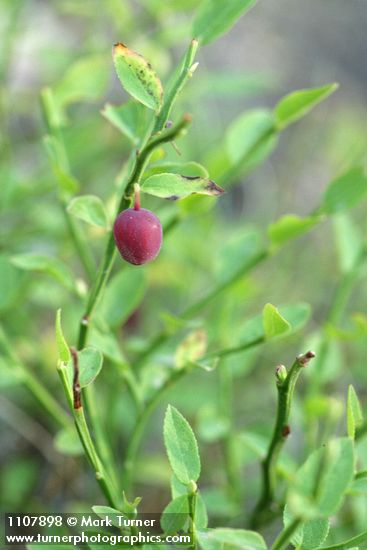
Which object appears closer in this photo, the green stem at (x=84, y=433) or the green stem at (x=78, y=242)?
the green stem at (x=84, y=433)

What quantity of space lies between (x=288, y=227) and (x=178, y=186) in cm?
39

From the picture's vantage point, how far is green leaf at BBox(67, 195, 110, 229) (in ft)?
2.26

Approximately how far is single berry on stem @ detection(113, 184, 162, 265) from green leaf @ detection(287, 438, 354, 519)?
217 millimetres

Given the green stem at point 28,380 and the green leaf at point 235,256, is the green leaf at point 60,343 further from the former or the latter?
the green leaf at point 235,256

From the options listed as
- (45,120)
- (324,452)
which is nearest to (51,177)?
(45,120)

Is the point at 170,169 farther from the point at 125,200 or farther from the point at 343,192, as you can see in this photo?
the point at 343,192

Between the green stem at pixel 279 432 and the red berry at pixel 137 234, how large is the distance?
16cm

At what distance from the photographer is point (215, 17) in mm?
756

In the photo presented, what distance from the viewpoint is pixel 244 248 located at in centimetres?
109

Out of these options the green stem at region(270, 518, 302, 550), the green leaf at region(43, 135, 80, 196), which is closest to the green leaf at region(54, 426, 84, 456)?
the green leaf at region(43, 135, 80, 196)

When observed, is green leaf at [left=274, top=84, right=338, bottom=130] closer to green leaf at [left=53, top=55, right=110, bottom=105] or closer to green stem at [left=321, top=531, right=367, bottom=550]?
green leaf at [left=53, top=55, right=110, bottom=105]

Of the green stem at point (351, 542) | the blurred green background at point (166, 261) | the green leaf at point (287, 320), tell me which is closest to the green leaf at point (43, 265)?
the blurred green background at point (166, 261)

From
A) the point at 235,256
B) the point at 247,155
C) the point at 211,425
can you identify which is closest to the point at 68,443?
the point at 211,425

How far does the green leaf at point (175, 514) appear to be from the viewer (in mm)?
662
